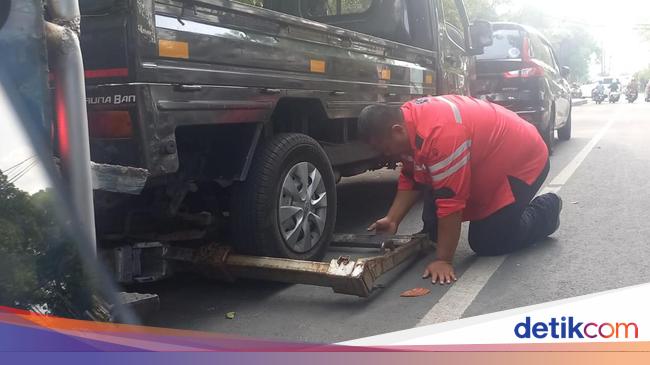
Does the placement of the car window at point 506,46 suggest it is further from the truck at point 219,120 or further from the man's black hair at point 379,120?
the man's black hair at point 379,120

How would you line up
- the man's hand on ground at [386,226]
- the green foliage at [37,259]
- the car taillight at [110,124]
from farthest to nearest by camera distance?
the man's hand on ground at [386,226] → the car taillight at [110,124] → the green foliage at [37,259]

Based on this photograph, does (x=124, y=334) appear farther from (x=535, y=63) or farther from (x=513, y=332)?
(x=535, y=63)

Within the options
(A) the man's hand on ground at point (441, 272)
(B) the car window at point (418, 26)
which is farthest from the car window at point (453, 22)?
(A) the man's hand on ground at point (441, 272)

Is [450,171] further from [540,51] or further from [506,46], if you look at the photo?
[540,51]

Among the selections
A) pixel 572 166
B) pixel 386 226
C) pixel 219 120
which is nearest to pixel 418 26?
pixel 386 226

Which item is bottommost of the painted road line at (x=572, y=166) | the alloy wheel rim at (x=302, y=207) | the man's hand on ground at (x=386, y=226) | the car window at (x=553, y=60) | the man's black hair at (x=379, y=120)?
the painted road line at (x=572, y=166)

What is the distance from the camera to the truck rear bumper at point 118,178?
2.34 meters

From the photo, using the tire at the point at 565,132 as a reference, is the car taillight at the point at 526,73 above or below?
above

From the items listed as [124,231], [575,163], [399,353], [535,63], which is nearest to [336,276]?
[399,353]

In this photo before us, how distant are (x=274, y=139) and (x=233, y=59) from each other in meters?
0.57

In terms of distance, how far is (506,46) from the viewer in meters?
9.27

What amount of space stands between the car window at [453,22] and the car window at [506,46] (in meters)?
2.63

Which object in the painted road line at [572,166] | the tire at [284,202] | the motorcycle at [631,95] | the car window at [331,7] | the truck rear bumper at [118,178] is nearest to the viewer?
the truck rear bumper at [118,178]

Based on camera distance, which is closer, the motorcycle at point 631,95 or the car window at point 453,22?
the car window at point 453,22
